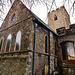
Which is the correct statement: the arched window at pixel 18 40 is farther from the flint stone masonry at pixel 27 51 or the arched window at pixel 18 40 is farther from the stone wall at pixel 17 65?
the stone wall at pixel 17 65

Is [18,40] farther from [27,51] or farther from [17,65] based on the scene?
[17,65]

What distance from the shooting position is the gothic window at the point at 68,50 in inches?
389

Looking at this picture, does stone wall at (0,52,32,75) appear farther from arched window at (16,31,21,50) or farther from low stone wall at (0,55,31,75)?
arched window at (16,31,21,50)

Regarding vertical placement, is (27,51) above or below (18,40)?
below

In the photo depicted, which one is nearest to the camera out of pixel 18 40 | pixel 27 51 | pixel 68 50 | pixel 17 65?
pixel 27 51

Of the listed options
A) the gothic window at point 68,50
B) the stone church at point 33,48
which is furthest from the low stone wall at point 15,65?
the gothic window at point 68,50

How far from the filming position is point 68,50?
10.2 meters

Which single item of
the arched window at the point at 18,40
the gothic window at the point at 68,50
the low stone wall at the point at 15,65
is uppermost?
the arched window at the point at 18,40

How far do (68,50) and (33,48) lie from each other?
5151mm

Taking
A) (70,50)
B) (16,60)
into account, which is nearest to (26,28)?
(16,60)

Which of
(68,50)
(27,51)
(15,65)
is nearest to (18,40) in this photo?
(27,51)

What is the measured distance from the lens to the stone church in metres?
7.20

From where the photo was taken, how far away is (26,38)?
7.79m

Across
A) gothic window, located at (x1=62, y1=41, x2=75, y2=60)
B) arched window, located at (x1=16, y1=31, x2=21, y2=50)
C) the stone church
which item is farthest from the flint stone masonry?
gothic window, located at (x1=62, y1=41, x2=75, y2=60)
